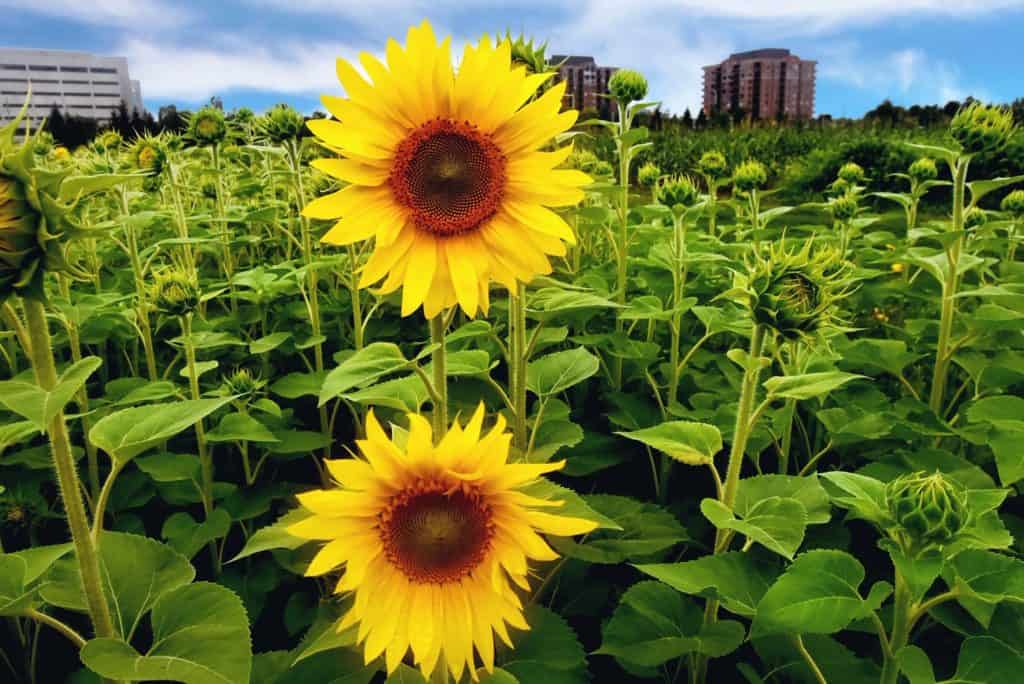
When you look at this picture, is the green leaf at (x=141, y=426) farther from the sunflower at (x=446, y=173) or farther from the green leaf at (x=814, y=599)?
the green leaf at (x=814, y=599)

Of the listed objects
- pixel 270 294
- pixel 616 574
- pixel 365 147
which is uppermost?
pixel 365 147

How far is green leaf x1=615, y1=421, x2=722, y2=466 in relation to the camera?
1.26 metres

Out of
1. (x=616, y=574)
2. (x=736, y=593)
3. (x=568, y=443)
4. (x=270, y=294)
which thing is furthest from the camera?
(x=270, y=294)

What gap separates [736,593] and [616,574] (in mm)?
656

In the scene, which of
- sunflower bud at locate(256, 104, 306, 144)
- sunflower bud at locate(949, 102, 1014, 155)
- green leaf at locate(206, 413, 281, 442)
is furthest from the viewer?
sunflower bud at locate(256, 104, 306, 144)

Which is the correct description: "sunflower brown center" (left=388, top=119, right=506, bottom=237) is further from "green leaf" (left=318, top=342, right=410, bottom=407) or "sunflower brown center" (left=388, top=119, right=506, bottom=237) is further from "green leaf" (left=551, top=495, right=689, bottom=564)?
"green leaf" (left=551, top=495, right=689, bottom=564)

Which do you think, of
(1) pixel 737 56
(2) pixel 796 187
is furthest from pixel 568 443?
(1) pixel 737 56

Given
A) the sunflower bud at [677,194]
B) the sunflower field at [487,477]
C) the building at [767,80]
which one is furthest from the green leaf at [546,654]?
the building at [767,80]

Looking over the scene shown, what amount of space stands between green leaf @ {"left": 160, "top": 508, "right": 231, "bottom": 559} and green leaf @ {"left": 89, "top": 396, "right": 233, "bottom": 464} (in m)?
0.57

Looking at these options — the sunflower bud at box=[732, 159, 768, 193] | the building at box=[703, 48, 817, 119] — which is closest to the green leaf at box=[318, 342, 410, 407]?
the sunflower bud at box=[732, 159, 768, 193]

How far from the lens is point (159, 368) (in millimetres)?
2621

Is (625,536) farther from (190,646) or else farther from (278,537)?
(190,646)

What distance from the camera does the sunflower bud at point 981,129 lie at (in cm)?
206

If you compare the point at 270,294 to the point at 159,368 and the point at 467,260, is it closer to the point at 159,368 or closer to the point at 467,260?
the point at 159,368
